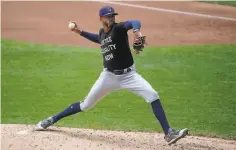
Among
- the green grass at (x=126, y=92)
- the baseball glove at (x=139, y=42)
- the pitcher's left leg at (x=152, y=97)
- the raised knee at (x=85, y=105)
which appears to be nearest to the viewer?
the baseball glove at (x=139, y=42)

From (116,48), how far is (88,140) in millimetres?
1266

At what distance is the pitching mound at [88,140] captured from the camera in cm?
675

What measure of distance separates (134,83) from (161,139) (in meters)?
1.03

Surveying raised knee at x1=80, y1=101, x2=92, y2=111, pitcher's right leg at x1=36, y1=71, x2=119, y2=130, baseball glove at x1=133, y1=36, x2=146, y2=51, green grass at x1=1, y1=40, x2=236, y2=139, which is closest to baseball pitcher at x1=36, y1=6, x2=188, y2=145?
pitcher's right leg at x1=36, y1=71, x2=119, y2=130

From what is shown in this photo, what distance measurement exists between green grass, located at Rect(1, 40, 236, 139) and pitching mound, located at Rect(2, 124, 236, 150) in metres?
0.62

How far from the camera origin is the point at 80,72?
1149 cm

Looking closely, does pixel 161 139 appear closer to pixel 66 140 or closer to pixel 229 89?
pixel 66 140

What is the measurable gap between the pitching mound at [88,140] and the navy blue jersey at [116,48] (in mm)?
1006

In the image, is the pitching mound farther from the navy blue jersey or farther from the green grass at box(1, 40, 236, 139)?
the navy blue jersey

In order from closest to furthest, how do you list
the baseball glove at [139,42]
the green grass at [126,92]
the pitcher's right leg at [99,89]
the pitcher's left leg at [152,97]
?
the baseball glove at [139,42]
the pitcher's left leg at [152,97]
the pitcher's right leg at [99,89]
the green grass at [126,92]

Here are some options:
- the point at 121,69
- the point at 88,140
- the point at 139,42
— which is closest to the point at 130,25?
the point at 139,42

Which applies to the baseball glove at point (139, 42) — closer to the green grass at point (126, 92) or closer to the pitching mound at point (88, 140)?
the pitching mound at point (88, 140)

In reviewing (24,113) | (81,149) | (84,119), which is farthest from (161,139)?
(24,113)

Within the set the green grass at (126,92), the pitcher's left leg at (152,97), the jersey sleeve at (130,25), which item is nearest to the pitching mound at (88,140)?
the pitcher's left leg at (152,97)
